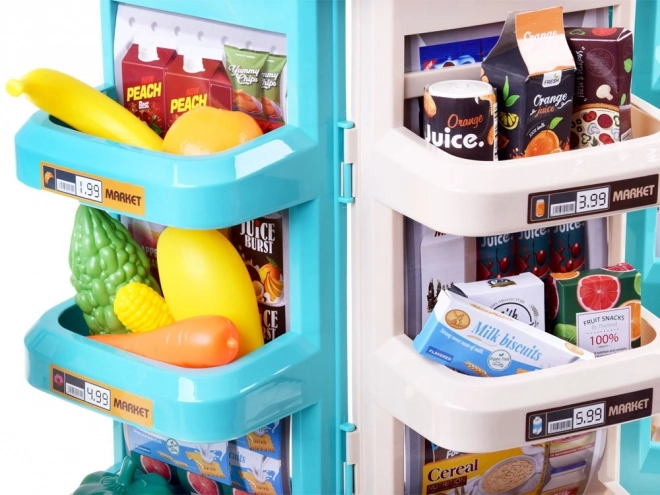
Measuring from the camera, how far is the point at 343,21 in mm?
1774

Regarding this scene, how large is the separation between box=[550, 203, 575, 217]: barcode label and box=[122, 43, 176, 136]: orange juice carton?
603mm

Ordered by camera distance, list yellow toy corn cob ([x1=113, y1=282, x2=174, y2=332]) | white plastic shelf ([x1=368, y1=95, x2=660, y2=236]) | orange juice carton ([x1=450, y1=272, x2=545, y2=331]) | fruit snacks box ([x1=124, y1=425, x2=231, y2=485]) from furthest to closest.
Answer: fruit snacks box ([x1=124, y1=425, x2=231, y2=485])
yellow toy corn cob ([x1=113, y1=282, x2=174, y2=332])
orange juice carton ([x1=450, y1=272, x2=545, y2=331])
white plastic shelf ([x1=368, y1=95, x2=660, y2=236])

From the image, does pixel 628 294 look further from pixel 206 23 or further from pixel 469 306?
pixel 206 23

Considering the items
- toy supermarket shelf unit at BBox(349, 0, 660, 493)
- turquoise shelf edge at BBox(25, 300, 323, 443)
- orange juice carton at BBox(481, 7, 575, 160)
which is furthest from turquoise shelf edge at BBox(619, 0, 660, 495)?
turquoise shelf edge at BBox(25, 300, 323, 443)

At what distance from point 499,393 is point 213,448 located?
51cm

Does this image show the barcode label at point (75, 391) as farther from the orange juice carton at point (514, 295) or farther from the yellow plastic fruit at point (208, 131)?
the orange juice carton at point (514, 295)

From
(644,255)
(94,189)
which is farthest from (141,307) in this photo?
(644,255)

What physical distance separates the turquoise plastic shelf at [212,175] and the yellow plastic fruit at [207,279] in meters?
0.11

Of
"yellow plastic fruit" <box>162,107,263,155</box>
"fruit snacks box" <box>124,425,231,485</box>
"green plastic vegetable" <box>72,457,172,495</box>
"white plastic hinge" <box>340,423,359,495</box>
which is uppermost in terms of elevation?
"yellow plastic fruit" <box>162,107,263,155</box>

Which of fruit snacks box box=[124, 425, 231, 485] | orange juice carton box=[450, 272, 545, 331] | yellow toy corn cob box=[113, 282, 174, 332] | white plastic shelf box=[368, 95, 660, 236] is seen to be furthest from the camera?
fruit snacks box box=[124, 425, 231, 485]

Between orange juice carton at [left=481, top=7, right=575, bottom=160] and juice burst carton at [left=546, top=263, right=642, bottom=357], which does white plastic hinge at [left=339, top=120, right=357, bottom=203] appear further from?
juice burst carton at [left=546, top=263, right=642, bottom=357]

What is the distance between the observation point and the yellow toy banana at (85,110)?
1.87 metres

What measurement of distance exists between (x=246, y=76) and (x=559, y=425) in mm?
632

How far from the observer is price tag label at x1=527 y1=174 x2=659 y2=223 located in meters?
1.70
